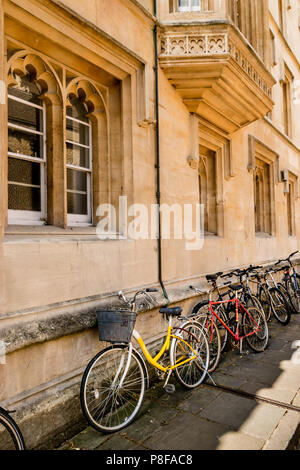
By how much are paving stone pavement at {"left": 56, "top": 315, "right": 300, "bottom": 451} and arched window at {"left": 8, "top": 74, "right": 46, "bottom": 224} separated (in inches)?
86.4

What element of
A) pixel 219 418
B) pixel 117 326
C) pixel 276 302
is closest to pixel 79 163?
pixel 117 326

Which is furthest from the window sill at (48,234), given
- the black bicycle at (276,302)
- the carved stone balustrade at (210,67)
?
the black bicycle at (276,302)

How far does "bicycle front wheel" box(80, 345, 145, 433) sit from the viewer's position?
10.3ft

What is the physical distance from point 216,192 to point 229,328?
2966mm

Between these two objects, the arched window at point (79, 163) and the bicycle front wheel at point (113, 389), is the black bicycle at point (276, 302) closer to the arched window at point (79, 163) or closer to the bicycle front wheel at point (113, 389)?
the bicycle front wheel at point (113, 389)

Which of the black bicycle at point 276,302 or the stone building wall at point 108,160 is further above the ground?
the stone building wall at point 108,160

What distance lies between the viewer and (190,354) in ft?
12.9

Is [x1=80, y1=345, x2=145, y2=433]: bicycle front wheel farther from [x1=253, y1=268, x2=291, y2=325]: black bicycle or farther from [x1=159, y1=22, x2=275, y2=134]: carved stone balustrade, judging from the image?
[x1=253, y1=268, x2=291, y2=325]: black bicycle

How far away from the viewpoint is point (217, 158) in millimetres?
6891

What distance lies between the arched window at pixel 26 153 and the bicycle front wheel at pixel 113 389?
157cm

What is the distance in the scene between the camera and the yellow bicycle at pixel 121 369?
3123mm

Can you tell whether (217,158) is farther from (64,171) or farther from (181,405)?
(181,405)
